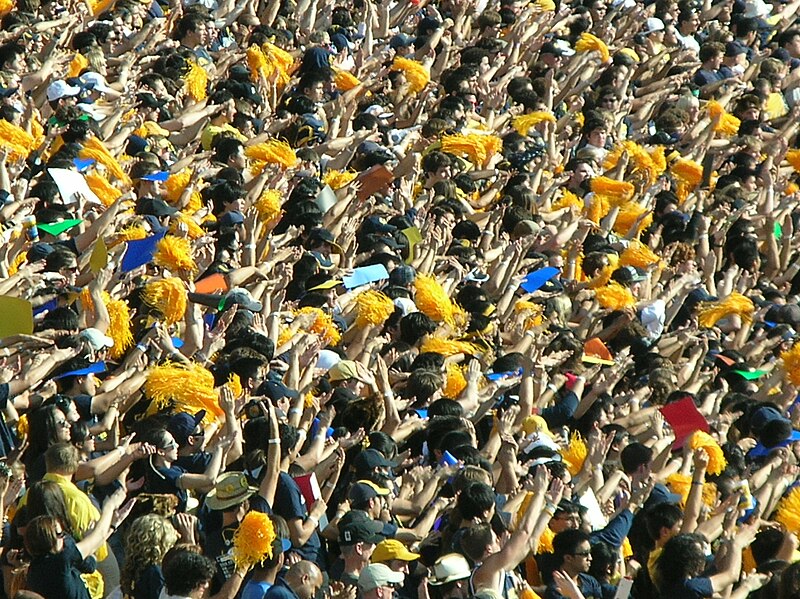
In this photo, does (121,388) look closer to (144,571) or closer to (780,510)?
(144,571)

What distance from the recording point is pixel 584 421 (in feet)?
34.2

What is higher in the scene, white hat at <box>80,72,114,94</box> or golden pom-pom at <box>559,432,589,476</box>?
white hat at <box>80,72,114,94</box>

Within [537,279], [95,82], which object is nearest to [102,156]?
[95,82]

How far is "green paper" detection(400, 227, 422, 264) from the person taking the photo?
1176 cm

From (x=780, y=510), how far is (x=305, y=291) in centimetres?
309

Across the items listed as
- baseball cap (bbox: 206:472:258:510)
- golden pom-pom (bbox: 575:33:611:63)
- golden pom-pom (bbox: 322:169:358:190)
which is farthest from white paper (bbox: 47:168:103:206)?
golden pom-pom (bbox: 575:33:611:63)

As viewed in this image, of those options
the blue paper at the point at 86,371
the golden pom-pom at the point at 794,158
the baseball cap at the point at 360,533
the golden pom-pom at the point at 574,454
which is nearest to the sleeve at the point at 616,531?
the golden pom-pom at the point at 574,454

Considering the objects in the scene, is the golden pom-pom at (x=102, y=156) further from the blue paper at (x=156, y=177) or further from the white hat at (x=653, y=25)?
the white hat at (x=653, y=25)

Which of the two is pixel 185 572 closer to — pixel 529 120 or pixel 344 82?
pixel 344 82

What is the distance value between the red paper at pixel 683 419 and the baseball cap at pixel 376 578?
126 inches

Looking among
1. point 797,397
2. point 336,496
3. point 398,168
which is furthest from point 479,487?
point 398,168

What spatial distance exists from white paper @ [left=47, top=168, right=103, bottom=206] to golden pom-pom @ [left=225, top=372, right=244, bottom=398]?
6.39 ft

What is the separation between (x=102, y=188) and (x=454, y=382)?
2442 mm

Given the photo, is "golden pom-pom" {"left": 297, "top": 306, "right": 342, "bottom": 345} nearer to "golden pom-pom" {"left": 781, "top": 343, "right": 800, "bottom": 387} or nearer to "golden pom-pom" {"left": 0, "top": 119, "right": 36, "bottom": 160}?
"golden pom-pom" {"left": 0, "top": 119, "right": 36, "bottom": 160}
